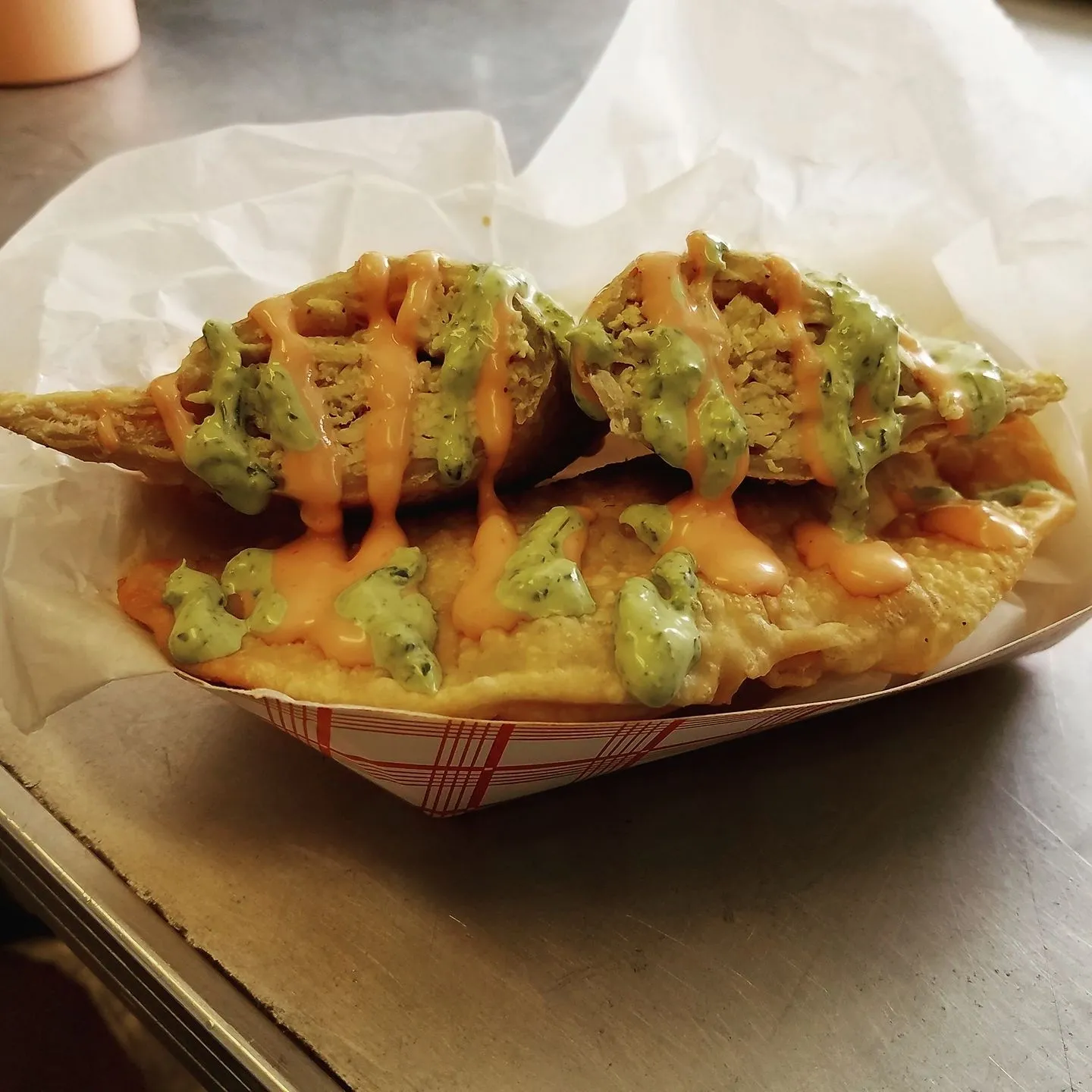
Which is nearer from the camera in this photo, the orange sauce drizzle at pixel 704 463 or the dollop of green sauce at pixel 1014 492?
the orange sauce drizzle at pixel 704 463

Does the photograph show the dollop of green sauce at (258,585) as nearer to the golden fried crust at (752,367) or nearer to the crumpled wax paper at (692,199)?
the crumpled wax paper at (692,199)

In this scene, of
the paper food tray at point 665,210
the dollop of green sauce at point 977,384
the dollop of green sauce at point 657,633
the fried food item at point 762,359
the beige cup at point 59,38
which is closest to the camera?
the dollop of green sauce at point 657,633

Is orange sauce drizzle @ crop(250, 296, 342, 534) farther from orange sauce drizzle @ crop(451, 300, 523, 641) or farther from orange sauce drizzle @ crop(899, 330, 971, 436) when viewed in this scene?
orange sauce drizzle @ crop(899, 330, 971, 436)

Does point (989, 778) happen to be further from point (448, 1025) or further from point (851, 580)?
point (448, 1025)

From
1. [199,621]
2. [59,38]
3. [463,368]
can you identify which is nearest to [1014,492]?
[463,368]

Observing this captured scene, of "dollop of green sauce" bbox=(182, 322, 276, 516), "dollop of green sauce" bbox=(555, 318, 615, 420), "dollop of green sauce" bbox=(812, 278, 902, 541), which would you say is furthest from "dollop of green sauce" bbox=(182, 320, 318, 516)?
"dollop of green sauce" bbox=(812, 278, 902, 541)

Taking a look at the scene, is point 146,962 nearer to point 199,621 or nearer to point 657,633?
point 199,621

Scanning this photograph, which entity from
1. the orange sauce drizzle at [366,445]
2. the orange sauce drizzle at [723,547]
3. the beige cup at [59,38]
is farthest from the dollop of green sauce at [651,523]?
the beige cup at [59,38]
